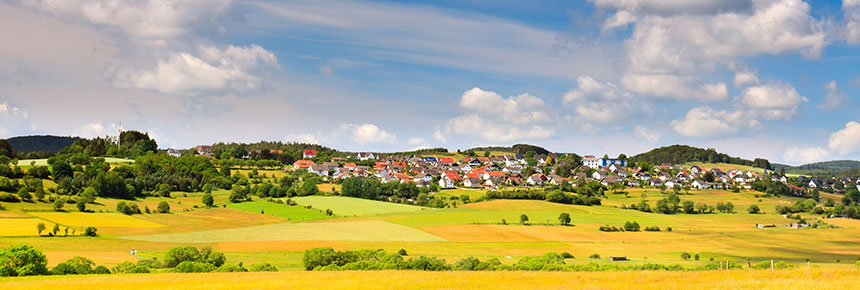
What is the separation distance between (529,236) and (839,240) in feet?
144

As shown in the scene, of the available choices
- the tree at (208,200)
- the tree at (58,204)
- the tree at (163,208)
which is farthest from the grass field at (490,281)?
the tree at (208,200)

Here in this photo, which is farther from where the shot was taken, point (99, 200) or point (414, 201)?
point (414, 201)

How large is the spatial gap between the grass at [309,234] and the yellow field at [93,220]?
9.57 meters

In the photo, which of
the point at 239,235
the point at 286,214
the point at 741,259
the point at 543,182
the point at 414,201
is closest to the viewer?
the point at 741,259

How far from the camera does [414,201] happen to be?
141000 mm

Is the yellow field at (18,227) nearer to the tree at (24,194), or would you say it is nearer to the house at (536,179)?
the tree at (24,194)

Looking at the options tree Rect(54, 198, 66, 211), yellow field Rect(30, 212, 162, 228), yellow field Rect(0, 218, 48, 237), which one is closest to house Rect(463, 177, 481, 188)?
yellow field Rect(30, 212, 162, 228)

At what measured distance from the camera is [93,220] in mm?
88938

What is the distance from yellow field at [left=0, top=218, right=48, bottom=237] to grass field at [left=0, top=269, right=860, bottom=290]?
36.1 m

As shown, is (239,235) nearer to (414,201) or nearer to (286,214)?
(286,214)

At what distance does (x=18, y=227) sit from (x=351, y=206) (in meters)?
56.7

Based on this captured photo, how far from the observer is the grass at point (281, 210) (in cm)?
10800

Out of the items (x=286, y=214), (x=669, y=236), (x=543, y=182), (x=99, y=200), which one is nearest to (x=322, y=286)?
(x=669, y=236)

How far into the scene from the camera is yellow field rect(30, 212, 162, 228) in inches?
3356
